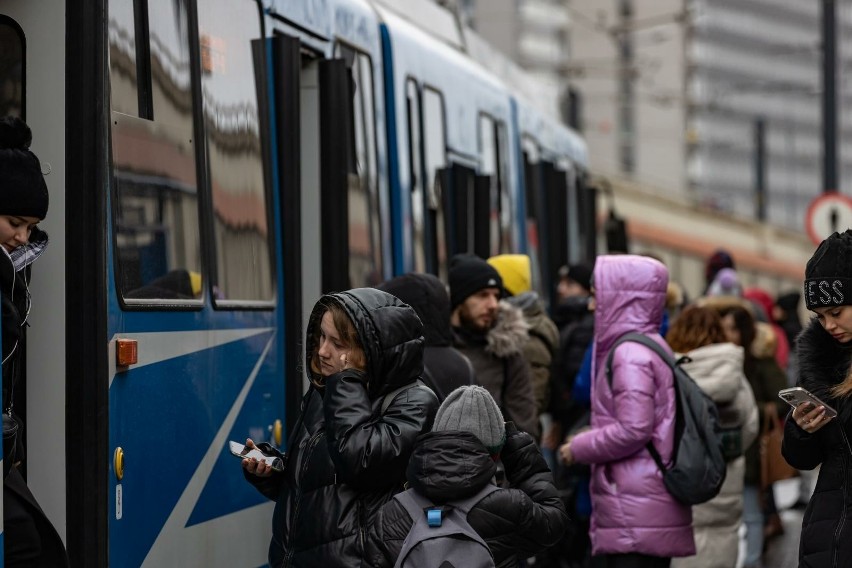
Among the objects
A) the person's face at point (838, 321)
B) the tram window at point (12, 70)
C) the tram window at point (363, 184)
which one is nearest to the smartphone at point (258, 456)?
the tram window at point (12, 70)

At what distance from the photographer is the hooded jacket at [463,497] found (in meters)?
4.63

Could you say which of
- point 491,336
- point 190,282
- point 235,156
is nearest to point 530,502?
point 190,282

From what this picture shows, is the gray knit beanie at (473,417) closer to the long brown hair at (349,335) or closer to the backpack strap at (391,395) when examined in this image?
the backpack strap at (391,395)

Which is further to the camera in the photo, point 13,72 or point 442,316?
point 442,316

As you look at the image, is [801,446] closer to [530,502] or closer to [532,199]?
[530,502]

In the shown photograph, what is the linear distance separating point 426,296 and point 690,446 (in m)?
1.35

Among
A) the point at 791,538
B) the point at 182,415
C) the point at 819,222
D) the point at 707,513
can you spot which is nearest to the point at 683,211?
the point at 819,222

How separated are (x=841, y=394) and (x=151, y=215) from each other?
224cm

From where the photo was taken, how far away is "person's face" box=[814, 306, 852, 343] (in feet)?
18.4

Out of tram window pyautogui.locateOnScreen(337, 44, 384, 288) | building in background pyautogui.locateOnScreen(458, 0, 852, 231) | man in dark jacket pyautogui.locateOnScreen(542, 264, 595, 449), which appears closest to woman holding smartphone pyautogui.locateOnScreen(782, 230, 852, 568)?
tram window pyautogui.locateOnScreen(337, 44, 384, 288)

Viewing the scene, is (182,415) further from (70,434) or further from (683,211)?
(683,211)

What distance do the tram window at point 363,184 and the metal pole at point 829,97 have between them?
42.7 feet

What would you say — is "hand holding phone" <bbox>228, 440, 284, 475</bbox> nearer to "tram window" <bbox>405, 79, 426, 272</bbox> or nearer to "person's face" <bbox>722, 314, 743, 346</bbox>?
"tram window" <bbox>405, 79, 426, 272</bbox>

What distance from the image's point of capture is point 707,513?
28.3ft
